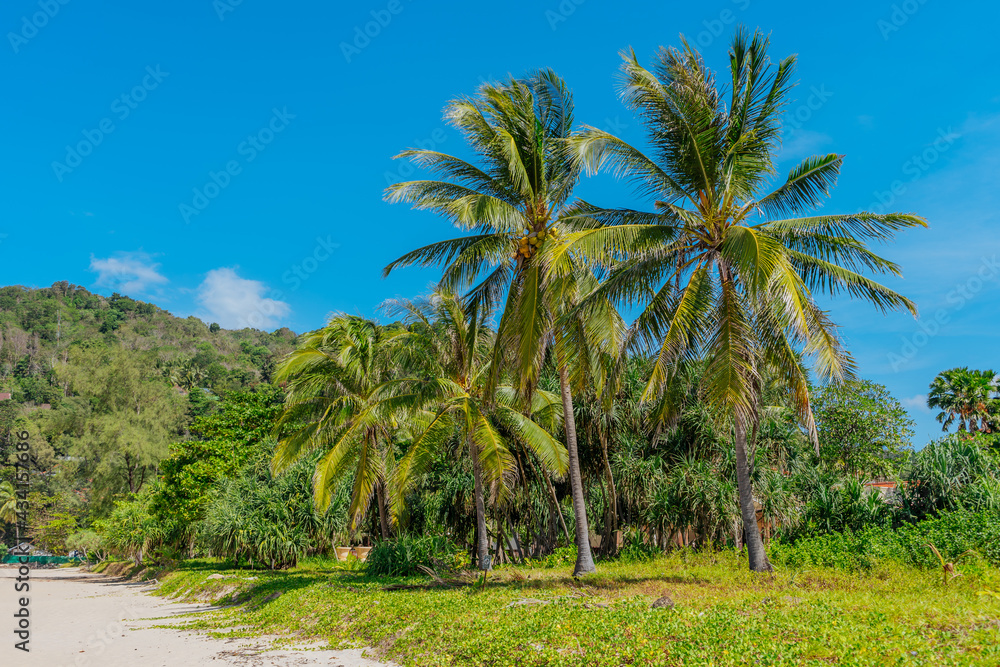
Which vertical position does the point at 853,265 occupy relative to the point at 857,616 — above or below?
above

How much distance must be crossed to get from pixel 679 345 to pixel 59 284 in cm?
17941

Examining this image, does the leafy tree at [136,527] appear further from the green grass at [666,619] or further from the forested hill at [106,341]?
the forested hill at [106,341]

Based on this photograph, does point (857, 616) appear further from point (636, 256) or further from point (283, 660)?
point (283, 660)

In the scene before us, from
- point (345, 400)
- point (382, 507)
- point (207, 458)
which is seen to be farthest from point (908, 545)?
point (207, 458)

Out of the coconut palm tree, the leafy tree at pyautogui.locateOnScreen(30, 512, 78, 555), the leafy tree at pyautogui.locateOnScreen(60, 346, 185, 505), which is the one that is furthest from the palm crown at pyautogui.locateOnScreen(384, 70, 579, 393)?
the coconut palm tree

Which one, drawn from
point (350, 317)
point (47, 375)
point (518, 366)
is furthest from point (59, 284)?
point (518, 366)

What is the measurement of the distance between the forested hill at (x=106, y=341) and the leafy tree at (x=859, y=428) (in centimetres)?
6225

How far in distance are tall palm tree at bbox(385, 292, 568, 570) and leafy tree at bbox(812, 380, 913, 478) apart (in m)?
15.9

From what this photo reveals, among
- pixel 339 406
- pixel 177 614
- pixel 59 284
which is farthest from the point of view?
pixel 59 284

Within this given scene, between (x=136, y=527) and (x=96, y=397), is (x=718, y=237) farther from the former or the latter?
(x=96, y=397)

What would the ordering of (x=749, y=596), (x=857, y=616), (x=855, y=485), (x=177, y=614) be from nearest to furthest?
(x=857, y=616) < (x=749, y=596) < (x=855, y=485) < (x=177, y=614)

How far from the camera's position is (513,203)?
50.2 ft

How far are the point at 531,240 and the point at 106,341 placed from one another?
11490 centimetres

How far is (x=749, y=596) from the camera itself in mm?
9875
